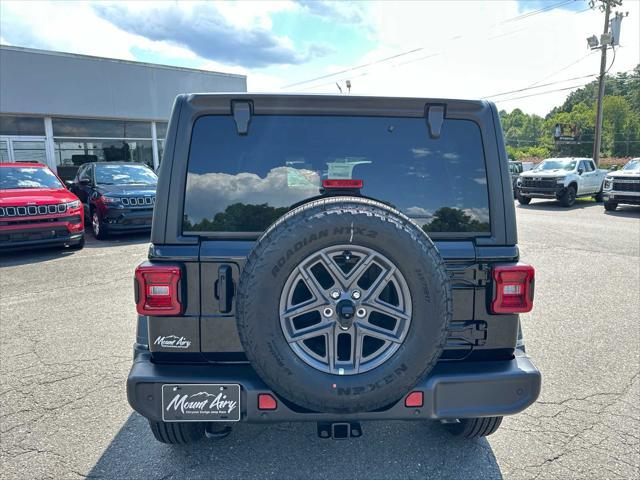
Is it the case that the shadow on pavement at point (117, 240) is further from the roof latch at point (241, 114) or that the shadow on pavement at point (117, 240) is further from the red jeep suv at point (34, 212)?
the roof latch at point (241, 114)

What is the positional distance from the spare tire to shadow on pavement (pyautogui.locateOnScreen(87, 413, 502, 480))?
799 millimetres

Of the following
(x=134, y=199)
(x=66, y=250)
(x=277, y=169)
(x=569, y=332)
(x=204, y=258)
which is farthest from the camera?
(x=134, y=199)

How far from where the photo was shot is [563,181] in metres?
17.1

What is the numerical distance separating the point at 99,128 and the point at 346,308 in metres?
19.6

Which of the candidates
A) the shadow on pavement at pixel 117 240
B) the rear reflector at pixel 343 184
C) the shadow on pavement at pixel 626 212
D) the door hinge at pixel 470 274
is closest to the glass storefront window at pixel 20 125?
the shadow on pavement at pixel 117 240

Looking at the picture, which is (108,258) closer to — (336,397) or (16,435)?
(16,435)

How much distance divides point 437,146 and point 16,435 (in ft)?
10.3

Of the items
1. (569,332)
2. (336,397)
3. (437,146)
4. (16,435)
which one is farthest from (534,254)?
(16,435)

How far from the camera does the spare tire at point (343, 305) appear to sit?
1794 mm

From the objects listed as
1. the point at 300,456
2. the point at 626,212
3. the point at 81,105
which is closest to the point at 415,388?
the point at 300,456

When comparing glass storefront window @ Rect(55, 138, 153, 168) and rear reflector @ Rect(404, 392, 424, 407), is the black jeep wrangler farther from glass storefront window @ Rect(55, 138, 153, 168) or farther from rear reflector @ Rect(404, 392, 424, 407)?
glass storefront window @ Rect(55, 138, 153, 168)

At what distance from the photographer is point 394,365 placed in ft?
6.06

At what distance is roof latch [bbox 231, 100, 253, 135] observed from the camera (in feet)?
6.91

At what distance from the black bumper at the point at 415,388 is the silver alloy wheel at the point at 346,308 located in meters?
0.27
